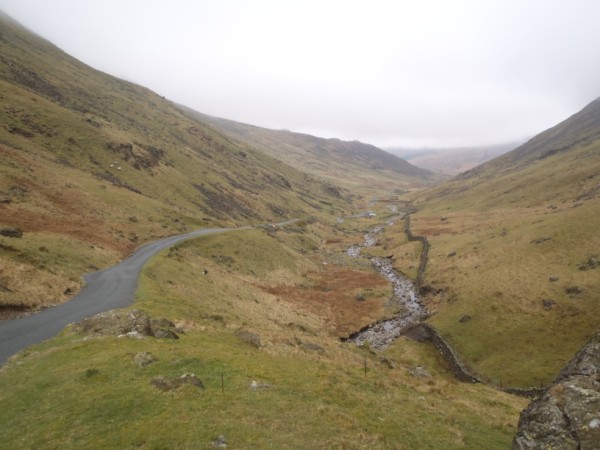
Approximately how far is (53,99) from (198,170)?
51469 mm

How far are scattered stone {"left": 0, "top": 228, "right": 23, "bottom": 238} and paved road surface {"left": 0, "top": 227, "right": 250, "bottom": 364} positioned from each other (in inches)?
377

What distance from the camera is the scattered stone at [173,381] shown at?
19625 millimetres

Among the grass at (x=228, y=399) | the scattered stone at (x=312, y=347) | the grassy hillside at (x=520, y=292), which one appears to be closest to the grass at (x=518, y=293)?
the grassy hillside at (x=520, y=292)

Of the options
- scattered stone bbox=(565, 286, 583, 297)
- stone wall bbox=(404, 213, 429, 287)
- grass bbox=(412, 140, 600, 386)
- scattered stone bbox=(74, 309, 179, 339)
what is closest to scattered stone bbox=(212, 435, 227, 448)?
scattered stone bbox=(74, 309, 179, 339)

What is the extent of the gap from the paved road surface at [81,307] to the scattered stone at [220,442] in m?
18.9

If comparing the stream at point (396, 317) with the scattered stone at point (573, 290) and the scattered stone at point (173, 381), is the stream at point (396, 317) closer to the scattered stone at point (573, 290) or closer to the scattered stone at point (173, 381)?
the scattered stone at point (573, 290)

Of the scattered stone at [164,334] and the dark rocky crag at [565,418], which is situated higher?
the dark rocky crag at [565,418]

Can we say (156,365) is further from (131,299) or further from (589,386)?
(589,386)

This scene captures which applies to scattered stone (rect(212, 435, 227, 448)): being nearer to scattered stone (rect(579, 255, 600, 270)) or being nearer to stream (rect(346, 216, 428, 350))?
stream (rect(346, 216, 428, 350))

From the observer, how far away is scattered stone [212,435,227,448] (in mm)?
15023

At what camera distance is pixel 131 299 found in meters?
38.5

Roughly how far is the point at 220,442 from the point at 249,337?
1686 centimetres

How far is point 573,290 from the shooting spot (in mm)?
50312

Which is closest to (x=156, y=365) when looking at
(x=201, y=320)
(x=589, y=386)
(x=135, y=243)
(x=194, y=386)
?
(x=194, y=386)
